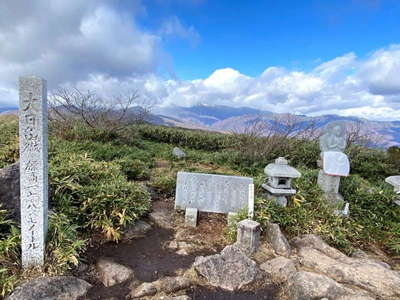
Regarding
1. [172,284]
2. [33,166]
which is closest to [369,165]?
[172,284]

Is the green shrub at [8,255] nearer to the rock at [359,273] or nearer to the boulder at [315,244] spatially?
the rock at [359,273]

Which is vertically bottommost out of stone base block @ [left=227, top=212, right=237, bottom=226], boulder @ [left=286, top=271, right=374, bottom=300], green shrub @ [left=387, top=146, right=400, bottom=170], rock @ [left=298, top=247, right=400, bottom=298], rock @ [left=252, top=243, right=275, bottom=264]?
rock @ [left=252, top=243, right=275, bottom=264]

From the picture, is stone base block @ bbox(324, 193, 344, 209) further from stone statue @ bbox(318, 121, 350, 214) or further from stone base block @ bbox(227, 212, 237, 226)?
stone base block @ bbox(227, 212, 237, 226)

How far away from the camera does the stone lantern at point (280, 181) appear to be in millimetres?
3965

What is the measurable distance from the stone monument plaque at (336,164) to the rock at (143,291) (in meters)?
3.72

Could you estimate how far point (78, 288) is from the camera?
2320 mm

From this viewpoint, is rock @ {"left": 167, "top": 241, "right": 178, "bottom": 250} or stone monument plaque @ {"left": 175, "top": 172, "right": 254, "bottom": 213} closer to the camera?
rock @ {"left": 167, "top": 241, "right": 178, "bottom": 250}

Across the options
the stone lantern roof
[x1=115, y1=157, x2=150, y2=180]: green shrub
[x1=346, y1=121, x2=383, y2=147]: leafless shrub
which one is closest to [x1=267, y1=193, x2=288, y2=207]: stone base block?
the stone lantern roof

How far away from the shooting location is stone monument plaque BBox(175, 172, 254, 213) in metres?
4.08

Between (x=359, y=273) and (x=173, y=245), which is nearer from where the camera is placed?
(x=359, y=273)

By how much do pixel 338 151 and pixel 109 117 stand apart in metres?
7.31

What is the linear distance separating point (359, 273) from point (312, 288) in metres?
0.80

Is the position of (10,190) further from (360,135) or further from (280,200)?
(360,135)

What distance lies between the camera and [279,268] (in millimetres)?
2752
